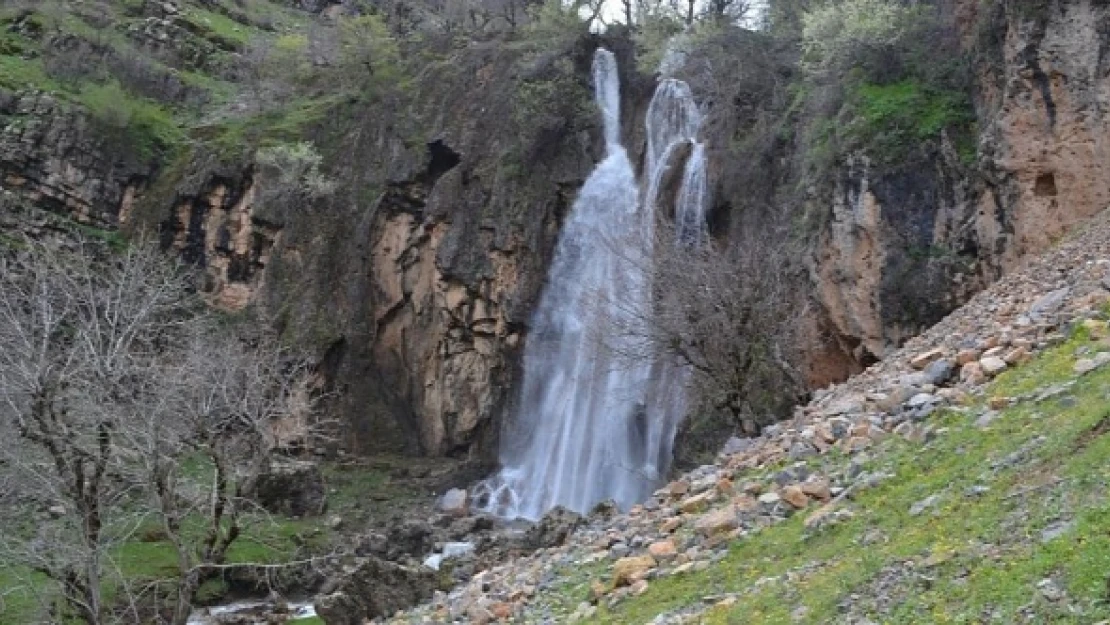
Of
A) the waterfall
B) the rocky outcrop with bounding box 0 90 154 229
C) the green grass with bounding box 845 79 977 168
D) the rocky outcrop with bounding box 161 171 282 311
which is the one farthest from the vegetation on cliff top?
the rocky outcrop with bounding box 0 90 154 229

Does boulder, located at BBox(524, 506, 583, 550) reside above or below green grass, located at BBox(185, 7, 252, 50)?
below

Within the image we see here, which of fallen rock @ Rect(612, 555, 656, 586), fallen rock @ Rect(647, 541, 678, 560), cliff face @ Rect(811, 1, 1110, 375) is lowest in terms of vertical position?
fallen rock @ Rect(612, 555, 656, 586)

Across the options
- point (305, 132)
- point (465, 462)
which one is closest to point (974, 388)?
point (465, 462)

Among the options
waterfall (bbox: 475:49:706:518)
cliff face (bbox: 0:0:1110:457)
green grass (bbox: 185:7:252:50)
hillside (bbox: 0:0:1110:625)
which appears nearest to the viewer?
hillside (bbox: 0:0:1110:625)

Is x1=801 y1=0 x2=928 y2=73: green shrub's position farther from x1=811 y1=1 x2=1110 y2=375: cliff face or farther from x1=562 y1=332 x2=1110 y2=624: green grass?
x1=562 y1=332 x2=1110 y2=624: green grass

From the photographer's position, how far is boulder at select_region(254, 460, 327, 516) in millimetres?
29844

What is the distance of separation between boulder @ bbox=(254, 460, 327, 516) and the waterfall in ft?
18.5

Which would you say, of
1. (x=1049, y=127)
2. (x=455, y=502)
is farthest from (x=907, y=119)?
(x=455, y=502)

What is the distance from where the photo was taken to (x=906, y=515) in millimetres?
7281

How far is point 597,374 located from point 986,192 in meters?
14.3

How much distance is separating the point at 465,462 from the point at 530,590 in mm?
24981

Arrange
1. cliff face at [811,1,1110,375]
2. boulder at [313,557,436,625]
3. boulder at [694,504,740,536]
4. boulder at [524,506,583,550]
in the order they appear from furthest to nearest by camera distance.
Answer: cliff face at [811,1,1110,375] < boulder at [524,506,583,550] < boulder at [313,557,436,625] < boulder at [694,504,740,536]

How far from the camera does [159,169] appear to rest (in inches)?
1833

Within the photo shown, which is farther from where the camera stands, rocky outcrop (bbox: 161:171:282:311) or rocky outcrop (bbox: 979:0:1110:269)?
rocky outcrop (bbox: 161:171:282:311)
